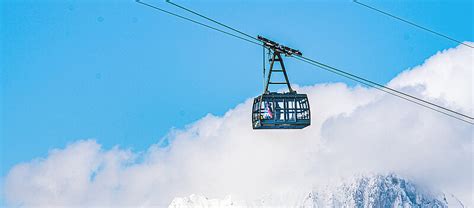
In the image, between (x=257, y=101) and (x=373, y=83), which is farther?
(x=257, y=101)

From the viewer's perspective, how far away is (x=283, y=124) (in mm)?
70625

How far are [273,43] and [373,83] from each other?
440 inches

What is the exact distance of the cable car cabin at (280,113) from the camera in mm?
70312

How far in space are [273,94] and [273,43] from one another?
4.31 meters

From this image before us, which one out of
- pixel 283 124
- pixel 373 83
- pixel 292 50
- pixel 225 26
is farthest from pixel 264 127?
pixel 225 26

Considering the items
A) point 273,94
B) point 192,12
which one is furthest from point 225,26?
point 273,94

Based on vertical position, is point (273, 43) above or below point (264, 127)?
above

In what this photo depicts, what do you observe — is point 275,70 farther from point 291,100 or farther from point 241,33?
point 241,33

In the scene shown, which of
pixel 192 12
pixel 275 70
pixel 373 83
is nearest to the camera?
pixel 192 12

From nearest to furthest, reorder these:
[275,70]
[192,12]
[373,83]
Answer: [192,12] < [373,83] < [275,70]

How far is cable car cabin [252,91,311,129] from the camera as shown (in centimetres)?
7031

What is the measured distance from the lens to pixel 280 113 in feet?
232

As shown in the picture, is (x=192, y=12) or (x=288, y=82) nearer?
(x=192, y=12)

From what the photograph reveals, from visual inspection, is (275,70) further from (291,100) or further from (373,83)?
(373,83)
